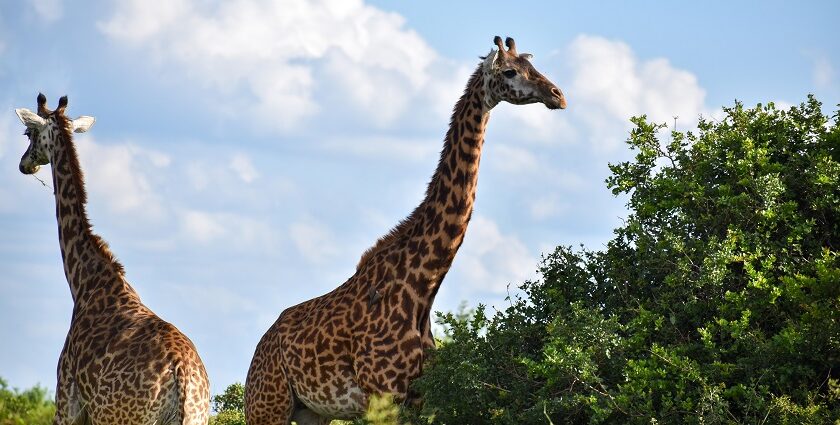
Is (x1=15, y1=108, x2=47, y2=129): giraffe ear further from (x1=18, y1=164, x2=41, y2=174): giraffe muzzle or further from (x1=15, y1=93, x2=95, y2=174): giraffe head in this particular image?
(x1=18, y1=164, x2=41, y2=174): giraffe muzzle

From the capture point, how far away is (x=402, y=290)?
12828 mm

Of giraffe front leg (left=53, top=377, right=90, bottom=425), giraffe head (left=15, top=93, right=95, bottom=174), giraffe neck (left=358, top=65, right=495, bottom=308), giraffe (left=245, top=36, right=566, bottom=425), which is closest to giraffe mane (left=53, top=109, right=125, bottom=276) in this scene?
giraffe head (left=15, top=93, right=95, bottom=174)

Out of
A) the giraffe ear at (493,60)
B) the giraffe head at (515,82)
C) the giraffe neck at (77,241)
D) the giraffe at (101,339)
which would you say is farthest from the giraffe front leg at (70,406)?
the giraffe ear at (493,60)

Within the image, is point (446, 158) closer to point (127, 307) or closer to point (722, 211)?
point (722, 211)

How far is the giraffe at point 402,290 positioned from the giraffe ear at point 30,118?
482cm

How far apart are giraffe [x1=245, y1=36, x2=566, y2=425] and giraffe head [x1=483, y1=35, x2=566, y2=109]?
0.01m

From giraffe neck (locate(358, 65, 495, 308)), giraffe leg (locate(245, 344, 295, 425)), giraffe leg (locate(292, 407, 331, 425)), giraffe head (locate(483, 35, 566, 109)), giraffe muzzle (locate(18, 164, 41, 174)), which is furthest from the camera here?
giraffe muzzle (locate(18, 164, 41, 174))

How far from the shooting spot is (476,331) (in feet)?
42.1

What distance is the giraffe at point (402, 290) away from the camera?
12.6 meters

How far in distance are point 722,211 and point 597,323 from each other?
2068 millimetres

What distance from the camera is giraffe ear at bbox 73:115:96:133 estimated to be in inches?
601

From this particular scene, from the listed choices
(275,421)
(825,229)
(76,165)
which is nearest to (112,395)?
(275,421)

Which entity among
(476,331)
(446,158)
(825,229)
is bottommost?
(476,331)

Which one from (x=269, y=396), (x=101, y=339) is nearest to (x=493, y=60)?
(x=269, y=396)
